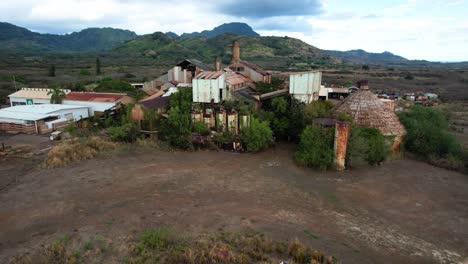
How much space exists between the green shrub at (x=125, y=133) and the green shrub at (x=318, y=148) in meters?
12.0

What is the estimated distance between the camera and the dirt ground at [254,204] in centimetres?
1047

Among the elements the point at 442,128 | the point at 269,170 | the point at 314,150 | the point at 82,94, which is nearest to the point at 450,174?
the point at 442,128

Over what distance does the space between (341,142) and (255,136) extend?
5667mm

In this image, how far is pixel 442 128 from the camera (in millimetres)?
20906

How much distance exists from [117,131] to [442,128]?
23.1 metres

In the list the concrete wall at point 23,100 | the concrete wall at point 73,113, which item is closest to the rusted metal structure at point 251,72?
the concrete wall at point 73,113

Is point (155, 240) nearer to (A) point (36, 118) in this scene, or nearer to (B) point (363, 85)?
(B) point (363, 85)

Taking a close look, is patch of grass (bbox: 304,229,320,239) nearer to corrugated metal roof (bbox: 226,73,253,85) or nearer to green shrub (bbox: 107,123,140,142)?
green shrub (bbox: 107,123,140,142)

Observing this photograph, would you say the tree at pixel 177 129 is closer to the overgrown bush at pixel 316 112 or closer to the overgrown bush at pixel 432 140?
the overgrown bush at pixel 316 112

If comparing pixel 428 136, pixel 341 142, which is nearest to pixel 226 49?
pixel 428 136

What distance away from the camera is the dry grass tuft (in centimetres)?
1752

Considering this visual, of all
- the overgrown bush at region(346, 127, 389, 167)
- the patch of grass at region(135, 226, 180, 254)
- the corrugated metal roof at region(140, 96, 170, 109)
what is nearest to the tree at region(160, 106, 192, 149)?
the corrugated metal roof at region(140, 96, 170, 109)

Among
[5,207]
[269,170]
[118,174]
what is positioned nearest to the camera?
[5,207]

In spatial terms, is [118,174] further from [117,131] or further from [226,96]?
[226,96]
